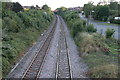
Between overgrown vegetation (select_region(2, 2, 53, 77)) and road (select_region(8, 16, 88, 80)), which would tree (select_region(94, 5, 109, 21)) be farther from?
road (select_region(8, 16, 88, 80))

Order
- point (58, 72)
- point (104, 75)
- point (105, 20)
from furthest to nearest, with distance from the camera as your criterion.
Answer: point (105, 20)
point (58, 72)
point (104, 75)

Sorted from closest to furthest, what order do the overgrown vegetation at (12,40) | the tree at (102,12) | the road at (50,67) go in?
the road at (50,67), the overgrown vegetation at (12,40), the tree at (102,12)

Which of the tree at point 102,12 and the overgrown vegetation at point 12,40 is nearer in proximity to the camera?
the overgrown vegetation at point 12,40

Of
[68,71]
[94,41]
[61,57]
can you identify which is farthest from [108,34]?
[68,71]

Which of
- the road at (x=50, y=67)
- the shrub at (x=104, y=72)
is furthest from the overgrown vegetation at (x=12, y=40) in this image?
the shrub at (x=104, y=72)

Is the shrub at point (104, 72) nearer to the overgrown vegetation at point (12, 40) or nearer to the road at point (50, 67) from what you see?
the road at point (50, 67)

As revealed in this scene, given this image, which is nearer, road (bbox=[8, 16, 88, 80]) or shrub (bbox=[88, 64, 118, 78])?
shrub (bbox=[88, 64, 118, 78])

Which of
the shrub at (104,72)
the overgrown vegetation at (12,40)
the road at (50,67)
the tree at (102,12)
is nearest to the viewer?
the shrub at (104,72)

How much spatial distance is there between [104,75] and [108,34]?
12.7 meters

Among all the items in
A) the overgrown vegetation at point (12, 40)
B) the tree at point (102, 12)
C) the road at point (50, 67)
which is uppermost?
the tree at point (102, 12)

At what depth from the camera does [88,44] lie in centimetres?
1630

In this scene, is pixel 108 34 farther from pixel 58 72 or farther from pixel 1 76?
pixel 1 76

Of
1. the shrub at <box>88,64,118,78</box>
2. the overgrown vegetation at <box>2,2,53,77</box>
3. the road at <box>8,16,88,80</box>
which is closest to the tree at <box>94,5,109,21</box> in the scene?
the overgrown vegetation at <box>2,2,53,77</box>

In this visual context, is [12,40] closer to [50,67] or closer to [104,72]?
[50,67]
